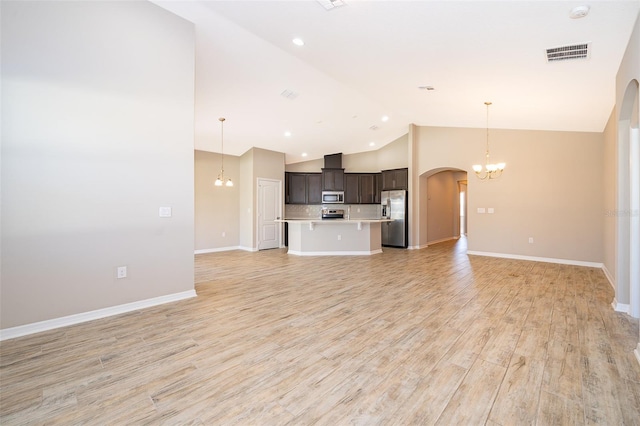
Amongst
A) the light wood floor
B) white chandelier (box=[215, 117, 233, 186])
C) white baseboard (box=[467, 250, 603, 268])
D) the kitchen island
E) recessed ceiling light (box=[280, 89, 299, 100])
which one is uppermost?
recessed ceiling light (box=[280, 89, 299, 100])

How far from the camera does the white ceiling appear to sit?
2729 millimetres

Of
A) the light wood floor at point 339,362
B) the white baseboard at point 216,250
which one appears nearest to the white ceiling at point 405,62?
the light wood floor at point 339,362

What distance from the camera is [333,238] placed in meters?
7.17

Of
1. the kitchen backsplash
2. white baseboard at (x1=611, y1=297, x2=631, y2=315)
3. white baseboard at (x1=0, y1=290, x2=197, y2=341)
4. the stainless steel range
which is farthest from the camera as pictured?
the kitchen backsplash

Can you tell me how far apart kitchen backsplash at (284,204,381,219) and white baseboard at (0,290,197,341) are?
5913 millimetres

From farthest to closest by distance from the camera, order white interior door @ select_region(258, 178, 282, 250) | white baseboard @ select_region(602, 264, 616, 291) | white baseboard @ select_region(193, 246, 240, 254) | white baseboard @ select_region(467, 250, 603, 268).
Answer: white interior door @ select_region(258, 178, 282, 250), white baseboard @ select_region(193, 246, 240, 254), white baseboard @ select_region(467, 250, 603, 268), white baseboard @ select_region(602, 264, 616, 291)

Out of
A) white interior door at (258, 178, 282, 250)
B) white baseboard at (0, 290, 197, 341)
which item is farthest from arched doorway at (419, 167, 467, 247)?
white baseboard at (0, 290, 197, 341)

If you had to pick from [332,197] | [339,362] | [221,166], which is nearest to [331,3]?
[339,362]

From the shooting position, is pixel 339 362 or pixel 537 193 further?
pixel 537 193

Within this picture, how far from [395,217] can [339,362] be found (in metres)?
6.91

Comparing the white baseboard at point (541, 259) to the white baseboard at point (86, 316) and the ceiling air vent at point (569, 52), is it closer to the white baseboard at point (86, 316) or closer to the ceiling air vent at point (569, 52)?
the ceiling air vent at point (569, 52)

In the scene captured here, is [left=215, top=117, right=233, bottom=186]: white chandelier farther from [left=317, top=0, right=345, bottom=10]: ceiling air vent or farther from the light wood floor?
[left=317, top=0, right=345, bottom=10]: ceiling air vent

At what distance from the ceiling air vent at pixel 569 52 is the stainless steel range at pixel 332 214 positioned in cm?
688

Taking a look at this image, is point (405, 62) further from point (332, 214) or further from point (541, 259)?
point (332, 214)
